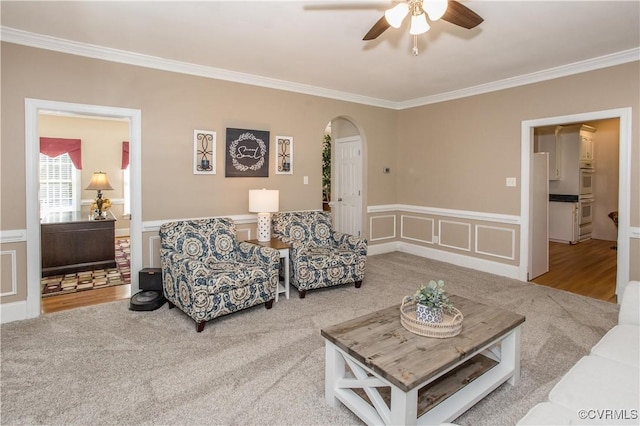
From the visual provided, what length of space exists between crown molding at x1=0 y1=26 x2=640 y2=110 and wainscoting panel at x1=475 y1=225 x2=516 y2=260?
1932 mm

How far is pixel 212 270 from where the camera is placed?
3.41m

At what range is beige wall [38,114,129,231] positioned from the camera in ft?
24.3

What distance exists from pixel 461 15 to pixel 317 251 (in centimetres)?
287

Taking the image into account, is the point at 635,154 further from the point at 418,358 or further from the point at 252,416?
the point at 252,416

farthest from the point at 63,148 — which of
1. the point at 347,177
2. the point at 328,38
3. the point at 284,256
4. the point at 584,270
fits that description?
the point at 584,270

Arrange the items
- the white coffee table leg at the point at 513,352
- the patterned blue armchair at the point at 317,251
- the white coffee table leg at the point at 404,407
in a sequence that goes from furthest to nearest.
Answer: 1. the patterned blue armchair at the point at 317,251
2. the white coffee table leg at the point at 513,352
3. the white coffee table leg at the point at 404,407

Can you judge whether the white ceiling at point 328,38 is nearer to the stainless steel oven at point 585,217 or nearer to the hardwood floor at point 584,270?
the hardwood floor at point 584,270

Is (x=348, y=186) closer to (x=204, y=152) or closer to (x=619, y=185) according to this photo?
(x=204, y=152)

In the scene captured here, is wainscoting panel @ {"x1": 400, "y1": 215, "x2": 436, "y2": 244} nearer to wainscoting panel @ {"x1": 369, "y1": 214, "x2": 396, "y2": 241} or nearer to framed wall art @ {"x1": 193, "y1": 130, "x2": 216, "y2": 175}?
wainscoting panel @ {"x1": 369, "y1": 214, "x2": 396, "y2": 241}

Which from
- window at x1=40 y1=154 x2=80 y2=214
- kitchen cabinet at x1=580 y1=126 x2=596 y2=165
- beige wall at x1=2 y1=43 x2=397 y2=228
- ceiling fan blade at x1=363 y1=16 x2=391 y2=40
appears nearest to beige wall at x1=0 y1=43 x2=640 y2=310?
beige wall at x1=2 y1=43 x2=397 y2=228

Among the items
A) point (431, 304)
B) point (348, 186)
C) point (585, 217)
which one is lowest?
point (431, 304)

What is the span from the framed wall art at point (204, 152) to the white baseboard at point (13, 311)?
A: 2.11m

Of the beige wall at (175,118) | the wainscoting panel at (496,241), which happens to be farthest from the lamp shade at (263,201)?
the wainscoting panel at (496,241)

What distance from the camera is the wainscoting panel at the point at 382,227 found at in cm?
610
